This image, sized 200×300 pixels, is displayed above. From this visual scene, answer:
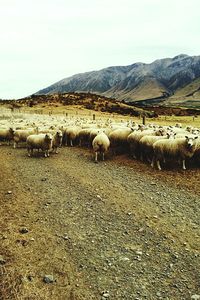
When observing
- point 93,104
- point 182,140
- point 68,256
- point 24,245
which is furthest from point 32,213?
point 93,104

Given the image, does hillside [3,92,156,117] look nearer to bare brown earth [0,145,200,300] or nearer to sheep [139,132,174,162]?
sheep [139,132,174,162]

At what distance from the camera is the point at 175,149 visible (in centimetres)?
1326

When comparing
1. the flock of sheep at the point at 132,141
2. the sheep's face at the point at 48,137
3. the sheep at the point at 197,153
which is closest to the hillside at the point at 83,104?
the flock of sheep at the point at 132,141

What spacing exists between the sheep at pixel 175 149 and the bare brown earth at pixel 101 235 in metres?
0.60

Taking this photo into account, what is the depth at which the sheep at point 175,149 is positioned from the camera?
1308 centimetres

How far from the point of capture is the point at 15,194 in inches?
417

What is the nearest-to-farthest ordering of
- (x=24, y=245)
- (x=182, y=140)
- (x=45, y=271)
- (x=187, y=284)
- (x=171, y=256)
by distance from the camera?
1. (x=187, y=284)
2. (x=45, y=271)
3. (x=171, y=256)
4. (x=24, y=245)
5. (x=182, y=140)

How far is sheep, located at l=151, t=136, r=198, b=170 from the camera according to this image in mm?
13078

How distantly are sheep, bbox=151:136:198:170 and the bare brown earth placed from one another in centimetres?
60

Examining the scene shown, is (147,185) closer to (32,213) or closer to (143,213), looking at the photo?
(143,213)

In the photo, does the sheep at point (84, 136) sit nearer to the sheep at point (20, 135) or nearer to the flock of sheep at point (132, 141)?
the flock of sheep at point (132, 141)

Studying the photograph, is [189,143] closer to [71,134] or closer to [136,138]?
[136,138]

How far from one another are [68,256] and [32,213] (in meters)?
2.54

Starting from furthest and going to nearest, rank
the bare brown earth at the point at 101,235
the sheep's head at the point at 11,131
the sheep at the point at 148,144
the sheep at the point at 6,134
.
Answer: the sheep at the point at 6,134, the sheep's head at the point at 11,131, the sheep at the point at 148,144, the bare brown earth at the point at 101,235
